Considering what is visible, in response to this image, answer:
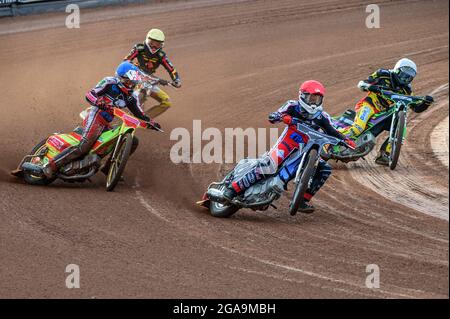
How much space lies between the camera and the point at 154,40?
19.5 meters

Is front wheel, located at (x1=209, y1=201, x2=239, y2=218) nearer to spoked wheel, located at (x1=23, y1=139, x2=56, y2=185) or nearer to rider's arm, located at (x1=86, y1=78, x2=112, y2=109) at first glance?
rider's arm, located at (x1=86, y1=78, x2=112, y2=109)

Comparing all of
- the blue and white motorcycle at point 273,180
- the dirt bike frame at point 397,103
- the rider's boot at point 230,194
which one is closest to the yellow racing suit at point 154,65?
the dirt bike frame at point 397,103

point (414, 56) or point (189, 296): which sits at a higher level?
point (414, 56)

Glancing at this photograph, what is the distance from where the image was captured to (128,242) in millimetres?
12469

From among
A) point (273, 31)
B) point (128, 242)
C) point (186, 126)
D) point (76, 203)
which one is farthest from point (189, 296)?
point (273, 31)

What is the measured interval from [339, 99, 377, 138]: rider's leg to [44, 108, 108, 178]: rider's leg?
14.3 feet

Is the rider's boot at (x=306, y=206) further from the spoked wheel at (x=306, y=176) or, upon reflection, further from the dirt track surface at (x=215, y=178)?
the spoked wheel at (x=306, y=176)

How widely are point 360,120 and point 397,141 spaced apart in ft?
3.13

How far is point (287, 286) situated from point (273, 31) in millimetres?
17554

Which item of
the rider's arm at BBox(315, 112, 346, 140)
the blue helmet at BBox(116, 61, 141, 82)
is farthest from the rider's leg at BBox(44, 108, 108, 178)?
the rider's arm at BBox(315, 112, 346, 140)

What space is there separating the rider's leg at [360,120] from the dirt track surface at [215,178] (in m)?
0.64

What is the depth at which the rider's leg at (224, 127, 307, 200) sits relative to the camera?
1354cm

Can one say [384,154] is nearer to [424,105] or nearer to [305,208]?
[424,105]

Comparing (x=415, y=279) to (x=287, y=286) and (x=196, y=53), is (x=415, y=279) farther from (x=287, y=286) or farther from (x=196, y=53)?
(x=196, y=53)
